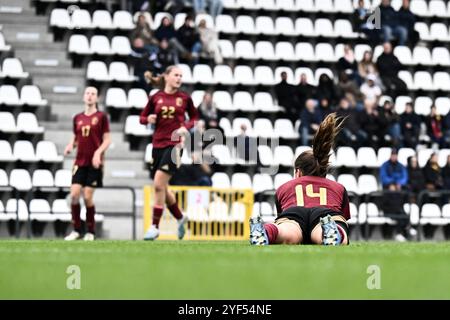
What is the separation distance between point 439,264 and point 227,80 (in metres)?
17.1

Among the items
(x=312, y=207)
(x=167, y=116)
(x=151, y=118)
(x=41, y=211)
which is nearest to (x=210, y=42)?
(x=41, y=211)

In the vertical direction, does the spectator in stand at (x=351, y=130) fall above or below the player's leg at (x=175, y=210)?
above

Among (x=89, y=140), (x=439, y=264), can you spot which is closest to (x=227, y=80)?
(x=89, y=140)

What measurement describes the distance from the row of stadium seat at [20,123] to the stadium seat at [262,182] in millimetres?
4246

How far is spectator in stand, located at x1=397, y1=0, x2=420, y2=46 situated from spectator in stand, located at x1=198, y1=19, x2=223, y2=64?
454cm

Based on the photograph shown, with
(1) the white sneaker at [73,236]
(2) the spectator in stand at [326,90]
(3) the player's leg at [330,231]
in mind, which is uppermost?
(2) the spectator in stand at [326,90]

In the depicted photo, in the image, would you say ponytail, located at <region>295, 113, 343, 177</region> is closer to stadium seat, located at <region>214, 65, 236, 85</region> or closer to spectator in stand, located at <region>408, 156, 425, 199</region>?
spectator in stand, located at <region>408, 156, 425, 199</region>

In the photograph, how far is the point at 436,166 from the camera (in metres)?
22.8

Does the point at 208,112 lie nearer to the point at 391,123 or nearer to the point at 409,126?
the point at 391,123

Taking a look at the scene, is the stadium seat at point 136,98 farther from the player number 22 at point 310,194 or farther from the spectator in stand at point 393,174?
the player number 22 at point 310,194

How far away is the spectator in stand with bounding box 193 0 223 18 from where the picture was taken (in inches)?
995

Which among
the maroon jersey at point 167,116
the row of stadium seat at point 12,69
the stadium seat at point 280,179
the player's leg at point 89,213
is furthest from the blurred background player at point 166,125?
the row of stadium seat at point 12,69

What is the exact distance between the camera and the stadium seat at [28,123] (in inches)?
861
